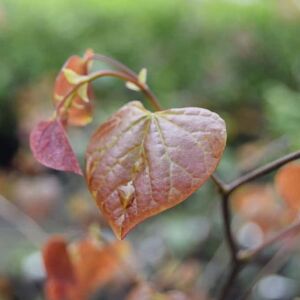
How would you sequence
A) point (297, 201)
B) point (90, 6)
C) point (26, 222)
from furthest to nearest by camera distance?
point (90, 6) < point (26, 222) < point (297, 201)

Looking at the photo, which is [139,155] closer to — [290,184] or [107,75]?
[107,75]

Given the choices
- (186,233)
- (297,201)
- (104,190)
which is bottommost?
(186,233)

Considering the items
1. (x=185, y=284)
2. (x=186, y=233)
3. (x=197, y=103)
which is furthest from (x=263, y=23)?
(x=185, y=284)

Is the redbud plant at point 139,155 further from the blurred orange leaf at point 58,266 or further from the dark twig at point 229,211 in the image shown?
the blurred orange leaf at point 58,266

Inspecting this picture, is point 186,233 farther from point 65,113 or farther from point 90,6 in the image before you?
point 90,6

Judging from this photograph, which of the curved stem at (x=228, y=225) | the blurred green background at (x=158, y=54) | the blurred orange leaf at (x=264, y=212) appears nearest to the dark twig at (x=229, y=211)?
the curved stem at (x=228, y=225)

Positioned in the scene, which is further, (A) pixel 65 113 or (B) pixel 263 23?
(B) pixel 263 23

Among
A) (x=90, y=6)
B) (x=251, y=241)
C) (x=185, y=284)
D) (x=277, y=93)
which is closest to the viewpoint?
(x=185, y=284)
